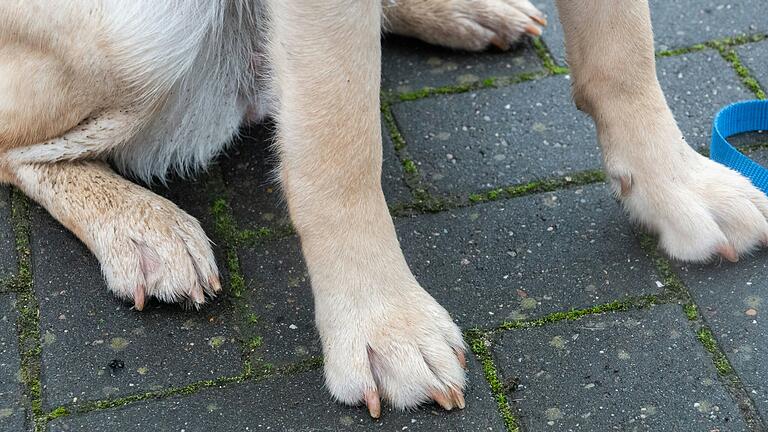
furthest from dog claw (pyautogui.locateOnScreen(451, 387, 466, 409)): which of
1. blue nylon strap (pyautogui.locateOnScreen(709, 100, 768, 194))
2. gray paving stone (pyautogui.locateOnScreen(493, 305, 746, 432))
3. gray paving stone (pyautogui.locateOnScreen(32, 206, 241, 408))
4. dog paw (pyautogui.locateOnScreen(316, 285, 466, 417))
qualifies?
blue nylon strap (pyautogui.locateOnScreen(709, 100, 768, 194))

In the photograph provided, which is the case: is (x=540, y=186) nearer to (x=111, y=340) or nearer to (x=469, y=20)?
(x=469, y=20)

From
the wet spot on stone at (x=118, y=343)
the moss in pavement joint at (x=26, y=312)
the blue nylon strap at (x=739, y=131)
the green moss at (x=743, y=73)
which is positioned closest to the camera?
the moss in pavement joint at (x=26, y=312)

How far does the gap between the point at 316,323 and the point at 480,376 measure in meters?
0.43

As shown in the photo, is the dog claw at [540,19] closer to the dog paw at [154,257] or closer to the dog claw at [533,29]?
the dog claw at [533,29]

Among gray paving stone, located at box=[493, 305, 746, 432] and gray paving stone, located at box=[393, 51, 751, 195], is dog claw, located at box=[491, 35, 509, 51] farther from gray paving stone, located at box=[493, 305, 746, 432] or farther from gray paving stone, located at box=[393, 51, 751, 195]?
gray paving stone, located at box=[493, 305, 746, 432]

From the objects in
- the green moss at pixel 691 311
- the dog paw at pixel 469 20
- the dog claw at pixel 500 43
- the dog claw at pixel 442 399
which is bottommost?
the green moss at pixel 691 311

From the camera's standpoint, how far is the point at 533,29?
350 cm

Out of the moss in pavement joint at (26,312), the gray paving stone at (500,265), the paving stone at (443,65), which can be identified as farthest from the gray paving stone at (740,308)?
the moss in pavement joint at (26,312)

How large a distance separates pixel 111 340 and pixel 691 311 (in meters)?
1.49

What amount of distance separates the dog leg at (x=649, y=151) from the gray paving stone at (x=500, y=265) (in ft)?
0.53

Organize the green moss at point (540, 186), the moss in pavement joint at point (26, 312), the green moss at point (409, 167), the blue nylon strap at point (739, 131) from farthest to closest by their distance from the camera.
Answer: the green moss at point (409, 167) < the green moss at point (540, 186) < the blue nylon strap at point (739, 131) < the moss in pavement joint at point (26, 312)

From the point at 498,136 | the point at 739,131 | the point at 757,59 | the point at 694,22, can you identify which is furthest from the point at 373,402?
the point at 694,22

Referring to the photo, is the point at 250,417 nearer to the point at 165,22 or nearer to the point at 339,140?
the point at 339,140

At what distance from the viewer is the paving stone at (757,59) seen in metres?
3.33
